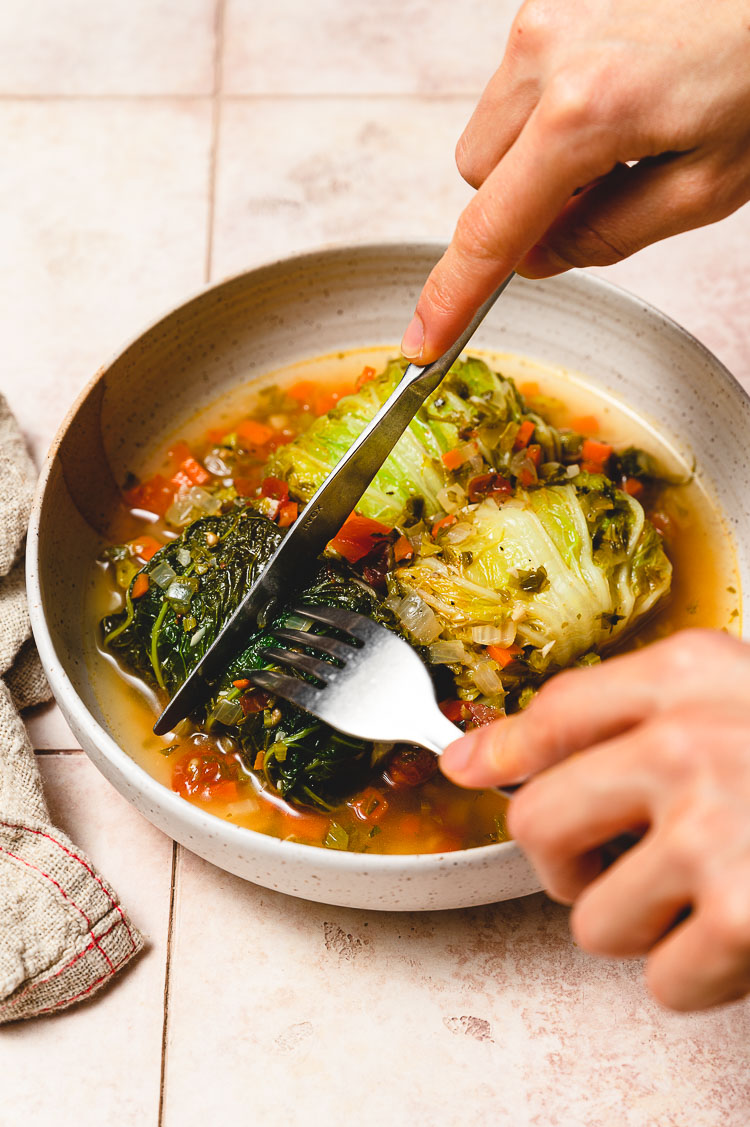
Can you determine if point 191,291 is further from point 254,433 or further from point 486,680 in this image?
point 486,680

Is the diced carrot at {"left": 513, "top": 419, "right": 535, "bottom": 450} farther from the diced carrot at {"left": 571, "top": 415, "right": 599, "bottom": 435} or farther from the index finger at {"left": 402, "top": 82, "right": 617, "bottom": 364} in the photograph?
the index finger at {"left": 402, "top": 82, "right": 617, "bottom": 364}

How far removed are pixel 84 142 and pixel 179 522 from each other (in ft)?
7.22

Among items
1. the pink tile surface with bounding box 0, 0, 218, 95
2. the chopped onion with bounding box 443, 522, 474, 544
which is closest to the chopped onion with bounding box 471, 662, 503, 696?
the chopped onion with bounding box 443, 522, 474, 544


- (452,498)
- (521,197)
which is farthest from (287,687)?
(521,197)

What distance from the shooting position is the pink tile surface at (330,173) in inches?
161

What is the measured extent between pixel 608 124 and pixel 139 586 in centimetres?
172

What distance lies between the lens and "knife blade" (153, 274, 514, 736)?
2541 mm

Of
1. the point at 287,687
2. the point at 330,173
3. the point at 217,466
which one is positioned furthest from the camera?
the point at 330,173

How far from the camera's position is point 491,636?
8.87ft

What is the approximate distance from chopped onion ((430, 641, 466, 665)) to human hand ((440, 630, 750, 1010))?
1.08 m

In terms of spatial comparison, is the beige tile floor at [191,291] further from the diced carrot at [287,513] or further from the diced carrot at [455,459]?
the diced carrot at [455,459]

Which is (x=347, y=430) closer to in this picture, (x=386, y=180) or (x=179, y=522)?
(x=179, y=522)

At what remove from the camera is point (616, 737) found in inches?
58.5

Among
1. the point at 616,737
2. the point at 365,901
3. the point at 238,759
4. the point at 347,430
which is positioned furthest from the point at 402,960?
the point at 347,430
